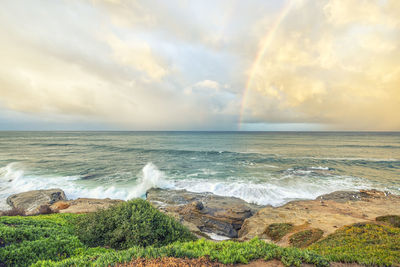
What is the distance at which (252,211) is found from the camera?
617 inches

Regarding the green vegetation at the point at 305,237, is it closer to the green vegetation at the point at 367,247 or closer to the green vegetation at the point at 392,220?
the green vegetation at the point at 367,247

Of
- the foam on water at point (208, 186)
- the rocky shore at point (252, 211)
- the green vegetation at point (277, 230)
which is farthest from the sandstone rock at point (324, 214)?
the foam on water at point (208, 186)

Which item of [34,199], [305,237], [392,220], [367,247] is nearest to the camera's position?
[367,247]

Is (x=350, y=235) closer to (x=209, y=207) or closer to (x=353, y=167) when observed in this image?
(x=209, y=207)

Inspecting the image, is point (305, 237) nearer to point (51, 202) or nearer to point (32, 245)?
point (32, 245)

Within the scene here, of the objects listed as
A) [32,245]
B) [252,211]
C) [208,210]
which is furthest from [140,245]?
[252,211]

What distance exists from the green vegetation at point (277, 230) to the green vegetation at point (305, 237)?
3.70 ft

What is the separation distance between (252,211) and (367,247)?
10.5 metres

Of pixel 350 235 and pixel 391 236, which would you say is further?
pixel 350 235

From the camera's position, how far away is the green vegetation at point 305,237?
862 cm

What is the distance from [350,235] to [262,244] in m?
4.93

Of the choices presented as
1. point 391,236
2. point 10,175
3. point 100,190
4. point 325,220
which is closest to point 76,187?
point 100,190

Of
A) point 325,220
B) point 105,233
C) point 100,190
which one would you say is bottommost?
point 100,190

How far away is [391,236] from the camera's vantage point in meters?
6.62
